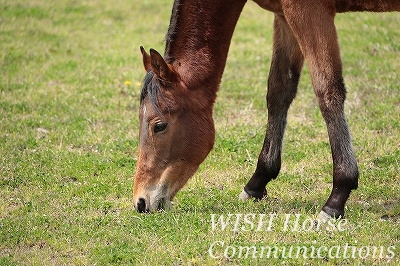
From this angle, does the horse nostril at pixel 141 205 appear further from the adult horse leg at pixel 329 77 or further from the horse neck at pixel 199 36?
the adult horse leg at pixel 329 77

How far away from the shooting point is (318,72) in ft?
21.0

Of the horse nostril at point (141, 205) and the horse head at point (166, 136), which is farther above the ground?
the horse head at point (166, 136)

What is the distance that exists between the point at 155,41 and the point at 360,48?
11.8ft

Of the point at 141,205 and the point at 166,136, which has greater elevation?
the point at 166,136

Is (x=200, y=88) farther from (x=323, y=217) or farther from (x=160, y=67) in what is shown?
(x=323, y=217)

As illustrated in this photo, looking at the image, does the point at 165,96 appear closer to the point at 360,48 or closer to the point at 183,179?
the point at 183,179

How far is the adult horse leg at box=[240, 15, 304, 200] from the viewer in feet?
23.9

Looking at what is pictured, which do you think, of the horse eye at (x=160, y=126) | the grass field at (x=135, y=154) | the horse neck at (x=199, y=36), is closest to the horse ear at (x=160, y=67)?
the horse neck at (x=199, y=36)

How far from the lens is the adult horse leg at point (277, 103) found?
287 inches

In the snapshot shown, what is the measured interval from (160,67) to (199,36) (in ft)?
1.62

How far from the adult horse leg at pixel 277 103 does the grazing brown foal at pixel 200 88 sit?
2.04 ft

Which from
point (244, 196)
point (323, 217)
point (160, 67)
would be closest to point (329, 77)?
point (323, 217)

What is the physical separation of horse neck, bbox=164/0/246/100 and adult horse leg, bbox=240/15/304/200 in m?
0.84

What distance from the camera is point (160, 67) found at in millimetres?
6395
